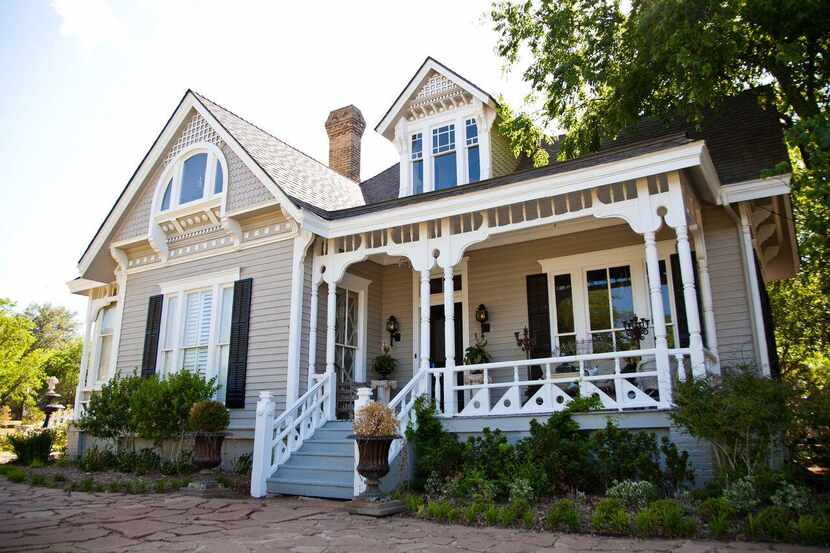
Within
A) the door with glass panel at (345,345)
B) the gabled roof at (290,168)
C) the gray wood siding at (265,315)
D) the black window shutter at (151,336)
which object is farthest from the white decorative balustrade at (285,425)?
the black window shutter at (151,336)

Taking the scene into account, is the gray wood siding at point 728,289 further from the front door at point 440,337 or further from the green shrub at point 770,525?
the front door at point 440,337

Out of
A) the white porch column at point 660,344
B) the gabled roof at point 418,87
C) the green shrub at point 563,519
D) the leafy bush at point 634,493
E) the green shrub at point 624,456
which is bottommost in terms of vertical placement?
the green shrub at point 563,519

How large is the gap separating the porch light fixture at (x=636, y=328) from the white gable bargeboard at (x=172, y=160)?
7.23 m

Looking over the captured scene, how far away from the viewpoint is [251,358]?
10781 mm

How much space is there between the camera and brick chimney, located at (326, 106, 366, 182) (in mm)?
16516

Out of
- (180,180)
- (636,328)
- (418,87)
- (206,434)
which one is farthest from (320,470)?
(418,87)

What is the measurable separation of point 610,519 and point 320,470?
4.30 metres

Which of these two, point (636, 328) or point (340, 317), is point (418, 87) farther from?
point (636, 328)

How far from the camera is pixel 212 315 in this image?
1171 cm

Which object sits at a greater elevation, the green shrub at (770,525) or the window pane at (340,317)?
the window pane at (340,317)

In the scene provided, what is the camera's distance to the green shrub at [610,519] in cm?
528

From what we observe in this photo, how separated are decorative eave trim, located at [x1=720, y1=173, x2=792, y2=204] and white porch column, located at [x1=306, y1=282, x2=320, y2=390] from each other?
673cm

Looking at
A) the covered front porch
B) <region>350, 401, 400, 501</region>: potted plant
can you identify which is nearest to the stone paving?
<region>350, 401, 400, 501</region>: potted plant

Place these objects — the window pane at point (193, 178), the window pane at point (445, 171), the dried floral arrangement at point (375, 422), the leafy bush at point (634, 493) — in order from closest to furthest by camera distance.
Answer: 1. the leafy bush at point (634, 493)
2. the dried floral arrangement at point (375, 422)
3. the window pane at point (445, 171)
4. the window pane at point (193, 178)
